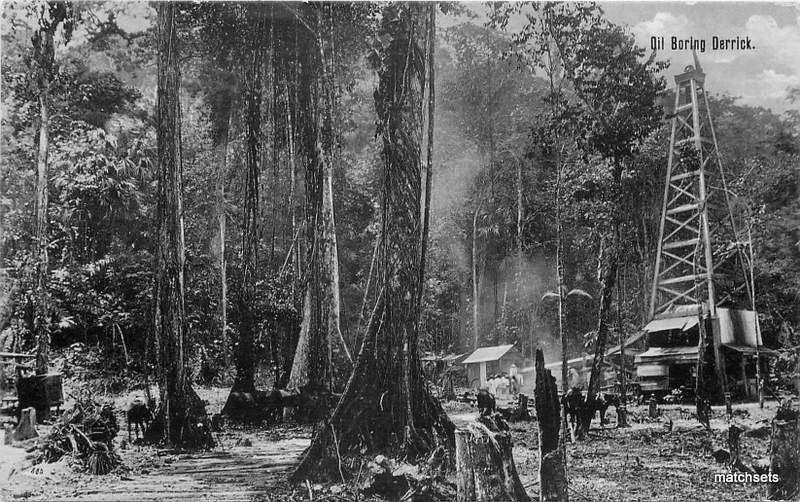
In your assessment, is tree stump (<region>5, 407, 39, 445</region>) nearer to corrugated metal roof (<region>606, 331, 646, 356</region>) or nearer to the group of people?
the group of people

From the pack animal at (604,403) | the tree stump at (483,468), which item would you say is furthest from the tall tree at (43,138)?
the pack animal at (604,403)

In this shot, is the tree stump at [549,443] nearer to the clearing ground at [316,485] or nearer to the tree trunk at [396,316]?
the clearing ground at [316,485]

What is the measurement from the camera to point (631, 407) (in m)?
5.46

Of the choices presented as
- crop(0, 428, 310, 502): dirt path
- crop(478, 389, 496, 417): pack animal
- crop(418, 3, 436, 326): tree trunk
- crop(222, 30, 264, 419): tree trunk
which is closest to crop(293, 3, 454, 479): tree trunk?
crop(418, 3, 436, 326): tree trunk

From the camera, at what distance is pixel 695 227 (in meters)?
5.58

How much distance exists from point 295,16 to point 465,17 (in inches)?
59.7

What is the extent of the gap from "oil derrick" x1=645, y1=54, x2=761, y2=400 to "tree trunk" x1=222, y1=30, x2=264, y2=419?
362 centimetres

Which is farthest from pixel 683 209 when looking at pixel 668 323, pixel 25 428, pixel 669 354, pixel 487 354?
pixel 25 428

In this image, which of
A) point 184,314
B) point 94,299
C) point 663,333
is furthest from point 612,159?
point 94,299

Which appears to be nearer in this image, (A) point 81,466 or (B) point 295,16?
(A) point 81,466

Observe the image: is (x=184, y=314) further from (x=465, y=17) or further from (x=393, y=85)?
(x=465, y=17)

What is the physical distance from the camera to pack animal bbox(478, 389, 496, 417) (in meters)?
5.13

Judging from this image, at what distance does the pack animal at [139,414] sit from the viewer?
5051mm

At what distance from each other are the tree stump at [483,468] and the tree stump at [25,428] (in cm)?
347
